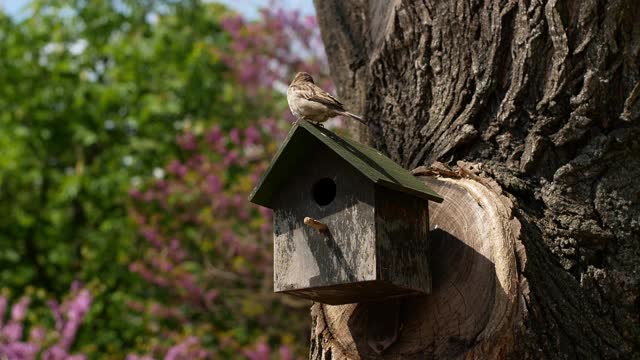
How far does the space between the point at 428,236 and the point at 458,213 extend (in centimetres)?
15

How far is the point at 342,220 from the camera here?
2389 mm

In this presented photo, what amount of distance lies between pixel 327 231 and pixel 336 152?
0.90 ft

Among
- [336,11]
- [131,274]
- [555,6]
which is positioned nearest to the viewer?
[555,6]

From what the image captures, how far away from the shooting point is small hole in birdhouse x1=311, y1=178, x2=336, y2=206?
2547 mm

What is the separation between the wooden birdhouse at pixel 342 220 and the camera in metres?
2.30

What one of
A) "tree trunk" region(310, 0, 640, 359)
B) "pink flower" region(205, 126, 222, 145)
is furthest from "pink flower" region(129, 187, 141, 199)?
"tree trunk" region(310, 0, 640, 359)

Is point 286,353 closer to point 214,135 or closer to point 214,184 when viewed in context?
point 214,184

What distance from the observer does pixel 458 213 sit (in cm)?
260

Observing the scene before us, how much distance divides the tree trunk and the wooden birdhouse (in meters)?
0.15

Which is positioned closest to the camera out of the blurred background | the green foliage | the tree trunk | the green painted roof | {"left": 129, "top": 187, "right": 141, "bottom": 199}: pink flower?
the green painted roof

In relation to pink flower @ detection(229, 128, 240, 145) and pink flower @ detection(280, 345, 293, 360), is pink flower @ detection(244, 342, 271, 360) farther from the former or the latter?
pink flower @ detection(229, 128, 240, 145)

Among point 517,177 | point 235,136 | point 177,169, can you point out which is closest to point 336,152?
point 517,177

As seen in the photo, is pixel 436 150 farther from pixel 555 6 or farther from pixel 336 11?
pixel 336 11

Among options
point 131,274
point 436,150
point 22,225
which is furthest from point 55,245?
point 436,150
